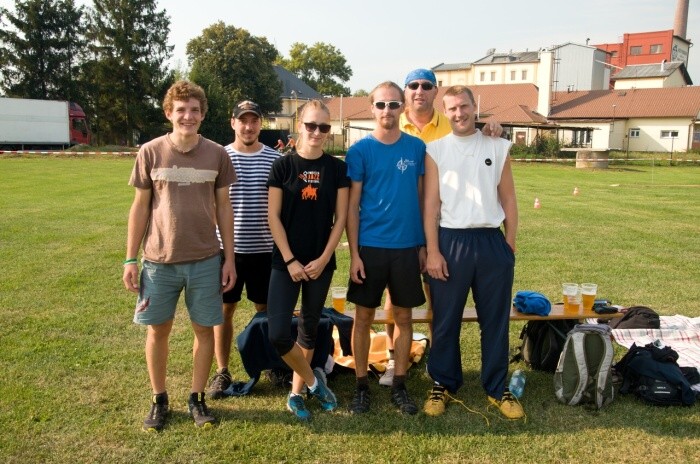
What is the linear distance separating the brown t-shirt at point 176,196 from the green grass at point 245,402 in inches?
43.8

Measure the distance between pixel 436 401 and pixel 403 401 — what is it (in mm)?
219

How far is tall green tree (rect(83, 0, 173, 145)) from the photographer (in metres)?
46.6

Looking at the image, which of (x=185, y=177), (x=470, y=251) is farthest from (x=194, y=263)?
(x=470, y=251)

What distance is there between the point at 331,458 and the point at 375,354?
1.50 meters

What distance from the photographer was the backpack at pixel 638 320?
17.2 ft

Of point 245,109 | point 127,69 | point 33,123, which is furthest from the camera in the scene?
point 127,69

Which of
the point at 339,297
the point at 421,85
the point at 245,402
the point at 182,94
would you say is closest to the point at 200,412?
the point at 245,402

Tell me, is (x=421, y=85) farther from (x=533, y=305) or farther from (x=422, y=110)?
(x=533, y=305)

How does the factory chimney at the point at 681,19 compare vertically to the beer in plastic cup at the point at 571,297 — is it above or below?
above

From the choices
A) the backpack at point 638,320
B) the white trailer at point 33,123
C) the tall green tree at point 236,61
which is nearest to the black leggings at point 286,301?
the backpack at point 638,320

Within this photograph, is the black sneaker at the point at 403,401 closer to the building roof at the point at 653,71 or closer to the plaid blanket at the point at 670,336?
the plaid blanket at the point at 670,336

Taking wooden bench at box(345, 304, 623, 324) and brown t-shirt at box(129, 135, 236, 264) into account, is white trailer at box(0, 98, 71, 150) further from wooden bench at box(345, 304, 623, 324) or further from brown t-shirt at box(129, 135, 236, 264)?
wooden bench at box(345, 304, 623, 324)

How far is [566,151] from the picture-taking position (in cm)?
4088

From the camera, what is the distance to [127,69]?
46.9 meters
